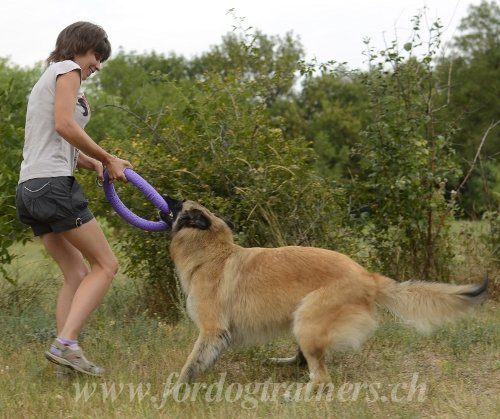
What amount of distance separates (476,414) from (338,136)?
34495 millimetres

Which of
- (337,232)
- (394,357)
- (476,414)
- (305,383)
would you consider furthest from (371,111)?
(476,414)

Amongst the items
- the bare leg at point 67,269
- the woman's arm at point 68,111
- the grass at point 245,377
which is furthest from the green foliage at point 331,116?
the woman's arm at point 68,111

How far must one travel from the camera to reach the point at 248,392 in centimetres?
525

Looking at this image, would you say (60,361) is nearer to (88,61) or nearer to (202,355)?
(202,355)

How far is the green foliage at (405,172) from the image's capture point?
7.84 metres

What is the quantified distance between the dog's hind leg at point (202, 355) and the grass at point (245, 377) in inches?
4.6

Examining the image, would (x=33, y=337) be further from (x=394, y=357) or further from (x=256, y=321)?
(x=394, y=357)

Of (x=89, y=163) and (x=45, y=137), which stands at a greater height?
(x=45, y=137)

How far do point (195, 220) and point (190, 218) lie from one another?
51 millimetres

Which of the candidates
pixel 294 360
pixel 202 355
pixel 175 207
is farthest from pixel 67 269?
pixel 294 360

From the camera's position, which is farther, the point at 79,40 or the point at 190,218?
the point at 190,218

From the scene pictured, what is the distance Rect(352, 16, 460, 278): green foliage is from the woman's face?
142 inches

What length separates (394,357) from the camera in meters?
5.98

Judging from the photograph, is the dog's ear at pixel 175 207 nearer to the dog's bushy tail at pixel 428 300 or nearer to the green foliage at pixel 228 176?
the green foliage at pixel 228 176
